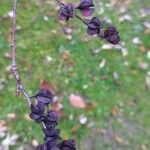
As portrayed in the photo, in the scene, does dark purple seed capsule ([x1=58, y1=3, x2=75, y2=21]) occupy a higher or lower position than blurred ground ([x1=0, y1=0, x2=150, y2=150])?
higher

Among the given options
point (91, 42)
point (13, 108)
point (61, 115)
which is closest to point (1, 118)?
point (13, 108)

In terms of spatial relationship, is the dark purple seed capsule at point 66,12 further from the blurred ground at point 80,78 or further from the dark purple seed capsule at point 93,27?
the blurred ground at point 80,78

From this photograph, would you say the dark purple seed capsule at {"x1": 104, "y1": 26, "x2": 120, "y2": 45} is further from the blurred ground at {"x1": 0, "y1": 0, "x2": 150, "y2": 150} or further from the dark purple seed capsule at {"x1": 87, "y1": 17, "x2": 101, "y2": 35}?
the blurred ground at {"x1": 0, "y1": 0, "x2": 150, "y2": 150}

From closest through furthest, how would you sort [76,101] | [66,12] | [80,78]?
[66,12], [76,101], [80,78]

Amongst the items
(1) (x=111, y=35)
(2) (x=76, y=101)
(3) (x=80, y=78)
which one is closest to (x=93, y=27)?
(1) (x=111, y=35)

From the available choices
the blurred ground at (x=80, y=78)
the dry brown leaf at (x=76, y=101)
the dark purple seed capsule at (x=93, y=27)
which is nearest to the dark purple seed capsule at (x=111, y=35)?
the dark purple seed capsule at (x=93, y=27)

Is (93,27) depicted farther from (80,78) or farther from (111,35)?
(80,78)

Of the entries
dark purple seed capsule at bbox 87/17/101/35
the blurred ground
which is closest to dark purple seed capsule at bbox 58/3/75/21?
dark purple seed capsule at bbox 87/17/101/35
